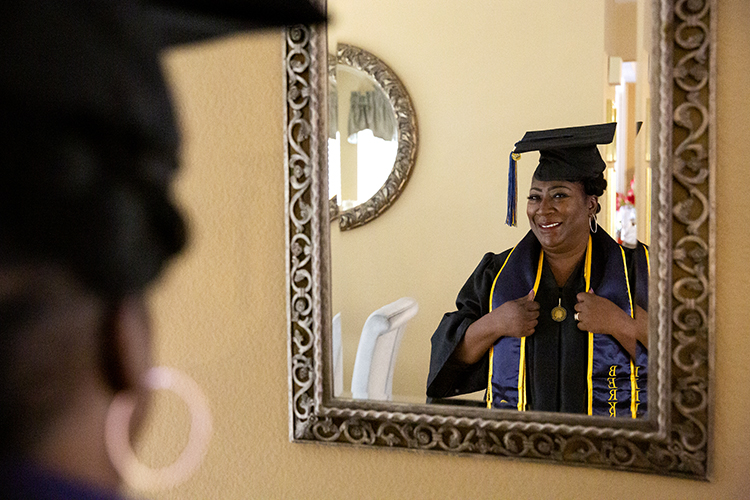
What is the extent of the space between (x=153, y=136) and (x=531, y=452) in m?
0.77

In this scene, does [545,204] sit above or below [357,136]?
below

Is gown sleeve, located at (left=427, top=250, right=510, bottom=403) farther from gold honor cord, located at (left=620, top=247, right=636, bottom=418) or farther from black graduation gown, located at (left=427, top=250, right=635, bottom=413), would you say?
gold honor cord, located at (left=620, top=247, right=636, bottom=418)

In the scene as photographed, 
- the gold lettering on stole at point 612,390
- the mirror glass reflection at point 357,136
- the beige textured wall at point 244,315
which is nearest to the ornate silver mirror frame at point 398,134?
the mirror glass reflection at point 357,136

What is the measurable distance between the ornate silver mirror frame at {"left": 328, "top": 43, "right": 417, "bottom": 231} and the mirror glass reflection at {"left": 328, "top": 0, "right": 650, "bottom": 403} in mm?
11

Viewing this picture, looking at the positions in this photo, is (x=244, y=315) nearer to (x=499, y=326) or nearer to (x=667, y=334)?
(x=499, y=326)

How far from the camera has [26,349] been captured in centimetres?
92

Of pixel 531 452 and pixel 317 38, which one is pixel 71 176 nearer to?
pixel 317 38

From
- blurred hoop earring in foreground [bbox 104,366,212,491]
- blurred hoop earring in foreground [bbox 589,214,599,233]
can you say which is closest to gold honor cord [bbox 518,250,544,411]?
blurred hoop earring in foreground [bbox 589,214,599,233]

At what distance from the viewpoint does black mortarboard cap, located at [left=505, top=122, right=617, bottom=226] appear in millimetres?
693

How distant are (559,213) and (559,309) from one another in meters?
0.13

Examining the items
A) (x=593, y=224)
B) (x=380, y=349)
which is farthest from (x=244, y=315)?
(x=593, y=224)

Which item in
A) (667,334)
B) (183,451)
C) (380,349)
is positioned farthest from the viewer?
(183,451)

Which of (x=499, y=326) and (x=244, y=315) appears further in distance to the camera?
(x=244, y=315)

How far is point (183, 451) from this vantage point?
2.96ft
